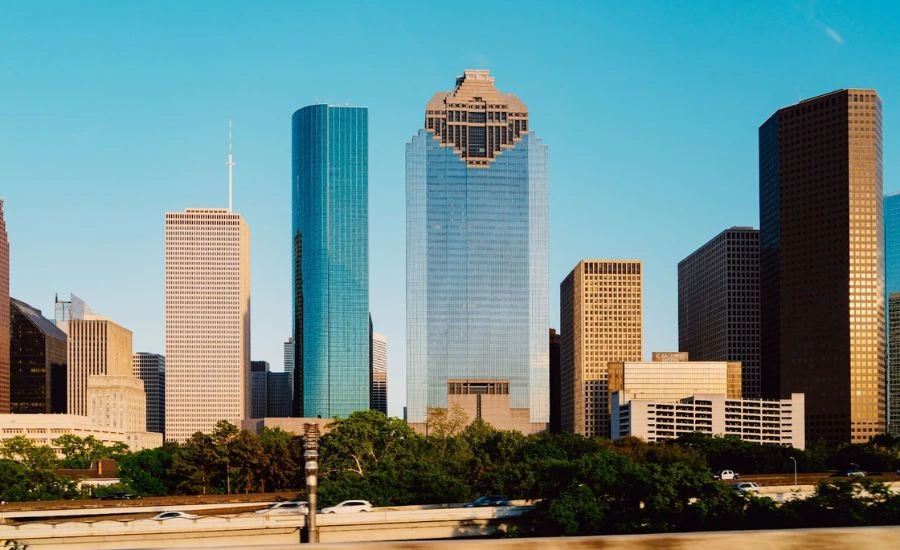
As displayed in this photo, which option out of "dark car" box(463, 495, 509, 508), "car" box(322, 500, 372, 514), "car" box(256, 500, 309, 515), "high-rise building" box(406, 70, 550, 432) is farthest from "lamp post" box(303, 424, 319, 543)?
"high-rise building" box(406, 70, 550, 432)

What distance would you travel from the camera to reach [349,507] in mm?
50750

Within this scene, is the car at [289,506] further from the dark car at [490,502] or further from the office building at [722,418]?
the office building at [722,418]

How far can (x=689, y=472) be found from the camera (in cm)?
4381

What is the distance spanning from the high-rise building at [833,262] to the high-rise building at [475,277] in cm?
4443

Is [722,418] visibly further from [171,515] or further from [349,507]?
[171,515]

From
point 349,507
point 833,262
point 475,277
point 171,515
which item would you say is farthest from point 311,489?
point 475,277

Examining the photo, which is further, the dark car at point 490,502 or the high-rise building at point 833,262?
the high-rise building at point 833,262

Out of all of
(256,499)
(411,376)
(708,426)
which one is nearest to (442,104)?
(411,376)

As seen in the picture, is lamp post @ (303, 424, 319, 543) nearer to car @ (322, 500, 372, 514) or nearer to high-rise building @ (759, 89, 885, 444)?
car @ (322, 500, 372, 514)

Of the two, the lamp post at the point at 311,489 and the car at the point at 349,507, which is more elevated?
the lamp post at the point at 311,489

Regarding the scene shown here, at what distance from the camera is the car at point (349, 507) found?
4741 cm

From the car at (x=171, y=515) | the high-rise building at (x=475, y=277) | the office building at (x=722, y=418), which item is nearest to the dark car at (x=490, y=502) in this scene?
the car at (x=171, y=515)

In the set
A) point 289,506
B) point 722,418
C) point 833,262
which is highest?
point 833,262

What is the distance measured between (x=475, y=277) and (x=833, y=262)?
210 ft
